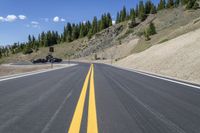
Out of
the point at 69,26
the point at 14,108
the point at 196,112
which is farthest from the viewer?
the point at 69,26

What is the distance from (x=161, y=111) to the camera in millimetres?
5691

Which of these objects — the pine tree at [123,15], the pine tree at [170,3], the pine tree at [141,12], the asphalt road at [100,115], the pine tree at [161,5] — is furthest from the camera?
the pine tree at [123,15]

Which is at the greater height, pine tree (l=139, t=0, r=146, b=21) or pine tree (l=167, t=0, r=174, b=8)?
pine tree (l=167, t=0, r=174, b=8)

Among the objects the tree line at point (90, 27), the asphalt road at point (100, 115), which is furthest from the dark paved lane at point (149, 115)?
the tree line at point (90, 27)

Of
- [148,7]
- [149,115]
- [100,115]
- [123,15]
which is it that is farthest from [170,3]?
[100,115]

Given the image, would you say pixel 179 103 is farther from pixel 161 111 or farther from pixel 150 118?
pixel 150 118

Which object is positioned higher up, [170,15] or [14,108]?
[170,15]

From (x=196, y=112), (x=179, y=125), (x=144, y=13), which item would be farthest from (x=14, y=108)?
(x=144, y=13)

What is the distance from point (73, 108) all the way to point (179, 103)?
10.6 ft

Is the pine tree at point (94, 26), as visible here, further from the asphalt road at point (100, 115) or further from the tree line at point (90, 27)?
the asphalt road at point (100, 115)

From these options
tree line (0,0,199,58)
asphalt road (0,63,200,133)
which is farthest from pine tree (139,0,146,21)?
asphalt road (0,63,200,133)

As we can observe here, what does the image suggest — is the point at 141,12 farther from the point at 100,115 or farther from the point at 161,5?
the point at 100,115

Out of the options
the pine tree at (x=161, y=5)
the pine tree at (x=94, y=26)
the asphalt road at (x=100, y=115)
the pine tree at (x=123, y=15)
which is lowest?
the asphalt road at (x=100, y=115)

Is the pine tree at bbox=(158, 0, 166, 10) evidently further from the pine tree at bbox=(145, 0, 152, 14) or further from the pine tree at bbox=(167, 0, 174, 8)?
the pine tree at bbox=(145, 0, 152, 14)
